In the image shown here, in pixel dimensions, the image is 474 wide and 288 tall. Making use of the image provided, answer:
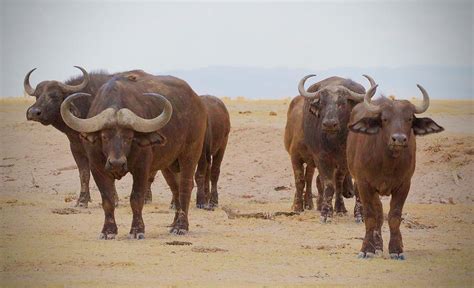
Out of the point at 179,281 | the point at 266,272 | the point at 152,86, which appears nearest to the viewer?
the point at 179,281

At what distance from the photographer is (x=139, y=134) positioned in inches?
581

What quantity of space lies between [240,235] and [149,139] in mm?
Answer: 2388

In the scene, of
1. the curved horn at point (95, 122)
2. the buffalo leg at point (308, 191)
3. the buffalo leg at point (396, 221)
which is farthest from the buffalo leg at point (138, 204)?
the buffalo leg at point (308, 191)

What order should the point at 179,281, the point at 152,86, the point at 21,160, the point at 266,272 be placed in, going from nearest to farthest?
the point at 179,281
the point at 266,272
the point at 152,86
the point at 21,160

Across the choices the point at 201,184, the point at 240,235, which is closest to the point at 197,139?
the point at 240,235

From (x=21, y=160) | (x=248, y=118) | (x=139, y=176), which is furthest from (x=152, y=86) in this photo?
(x=248, y=118)

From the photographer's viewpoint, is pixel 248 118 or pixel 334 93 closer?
pixel 334 93

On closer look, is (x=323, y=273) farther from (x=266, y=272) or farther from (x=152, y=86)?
(x=152, y=86)

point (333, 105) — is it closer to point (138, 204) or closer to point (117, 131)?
point (138, 204)

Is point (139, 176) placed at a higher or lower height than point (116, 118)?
lower

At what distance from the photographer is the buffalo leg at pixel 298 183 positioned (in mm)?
19766

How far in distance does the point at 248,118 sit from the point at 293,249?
20.8 m

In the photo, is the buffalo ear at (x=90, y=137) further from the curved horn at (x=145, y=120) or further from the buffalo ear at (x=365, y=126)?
the buffalo ear at (x=365, y=126)

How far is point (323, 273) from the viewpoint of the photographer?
12391mm
